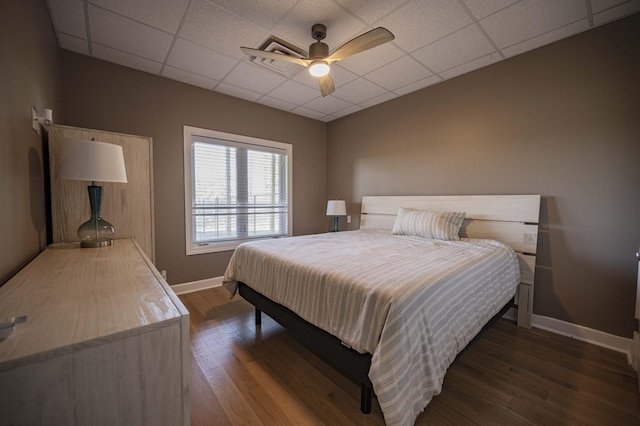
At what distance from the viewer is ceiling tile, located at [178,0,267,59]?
6.21 ft

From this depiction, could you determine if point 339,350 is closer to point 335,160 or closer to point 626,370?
point 626,370

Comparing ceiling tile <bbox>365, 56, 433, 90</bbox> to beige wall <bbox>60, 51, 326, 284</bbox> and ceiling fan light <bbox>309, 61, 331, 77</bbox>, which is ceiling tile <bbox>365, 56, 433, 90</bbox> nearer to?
ceiling fan light <bbox>309, 61, 331, 77</bbox>

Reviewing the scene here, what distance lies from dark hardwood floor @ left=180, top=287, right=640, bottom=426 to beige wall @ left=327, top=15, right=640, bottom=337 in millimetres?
534

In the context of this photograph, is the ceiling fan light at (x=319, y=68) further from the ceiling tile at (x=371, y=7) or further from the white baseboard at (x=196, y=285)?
the white baseboard at (x=196, y=285)

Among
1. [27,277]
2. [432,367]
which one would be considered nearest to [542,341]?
[432,367]

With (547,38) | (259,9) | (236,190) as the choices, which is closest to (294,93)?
(259,9)

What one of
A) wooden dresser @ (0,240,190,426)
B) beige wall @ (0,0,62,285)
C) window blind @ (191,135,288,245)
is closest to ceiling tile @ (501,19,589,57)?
window blind @ (191,135,288,245)

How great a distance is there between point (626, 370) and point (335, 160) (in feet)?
12.6

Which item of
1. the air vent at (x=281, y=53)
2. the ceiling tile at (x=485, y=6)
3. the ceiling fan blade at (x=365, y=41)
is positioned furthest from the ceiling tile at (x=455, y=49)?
the air vent at (x=281, y=53)

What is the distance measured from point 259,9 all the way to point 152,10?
81 centimetres

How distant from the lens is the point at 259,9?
186 cm

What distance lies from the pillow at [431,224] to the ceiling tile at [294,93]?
1.99m

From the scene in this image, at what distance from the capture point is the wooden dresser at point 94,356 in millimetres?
551

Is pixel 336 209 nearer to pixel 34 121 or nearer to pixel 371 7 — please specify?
pixel 371 7
